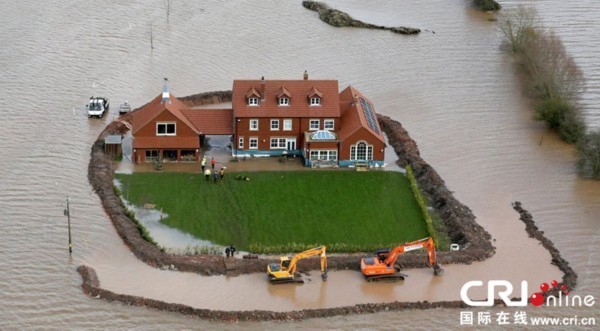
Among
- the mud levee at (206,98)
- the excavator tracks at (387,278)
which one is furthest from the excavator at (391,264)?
the mud levee at (206,98)

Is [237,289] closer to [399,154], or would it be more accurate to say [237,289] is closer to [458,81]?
[399,154]

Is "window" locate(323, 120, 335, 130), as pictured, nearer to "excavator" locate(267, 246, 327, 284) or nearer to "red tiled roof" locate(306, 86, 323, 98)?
"red tiled roof" locate(306, 86, 323, 98)

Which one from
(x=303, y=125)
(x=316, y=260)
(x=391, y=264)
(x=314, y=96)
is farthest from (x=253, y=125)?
(x=391, y=264)

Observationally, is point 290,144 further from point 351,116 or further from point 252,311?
point 252,311

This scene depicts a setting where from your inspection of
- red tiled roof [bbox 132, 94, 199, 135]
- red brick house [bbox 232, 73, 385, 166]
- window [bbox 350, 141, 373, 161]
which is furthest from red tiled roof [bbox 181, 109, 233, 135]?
window [bbox 350, 141, 373, 161]

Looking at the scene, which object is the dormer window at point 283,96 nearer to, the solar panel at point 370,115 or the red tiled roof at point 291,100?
the red tiled roof at point 291,100

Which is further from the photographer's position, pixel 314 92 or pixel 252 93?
pixel 314 92
